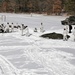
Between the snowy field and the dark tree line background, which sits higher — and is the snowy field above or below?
below

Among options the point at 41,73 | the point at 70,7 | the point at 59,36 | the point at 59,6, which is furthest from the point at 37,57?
Answer: the point at 59,6

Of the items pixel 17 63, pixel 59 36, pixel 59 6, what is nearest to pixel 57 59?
pixel 17 63

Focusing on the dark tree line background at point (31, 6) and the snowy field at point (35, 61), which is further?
the dark tree line background at point (31, 6)

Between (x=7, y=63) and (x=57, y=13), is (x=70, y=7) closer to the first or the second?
(x=57, y=13)

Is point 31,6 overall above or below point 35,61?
Answer: above

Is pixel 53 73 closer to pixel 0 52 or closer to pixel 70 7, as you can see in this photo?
pixel 0 52

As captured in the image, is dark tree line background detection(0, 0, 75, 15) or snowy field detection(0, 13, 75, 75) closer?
snowy field detection(0, 13, 75, 75)

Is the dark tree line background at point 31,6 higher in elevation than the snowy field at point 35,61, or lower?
higher

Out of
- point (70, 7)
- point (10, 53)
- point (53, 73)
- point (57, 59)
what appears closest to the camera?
point (53, 73)

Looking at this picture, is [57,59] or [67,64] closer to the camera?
[67,64]

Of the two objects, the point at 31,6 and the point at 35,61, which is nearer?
the point at 35,61

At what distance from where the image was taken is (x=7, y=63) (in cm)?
1361

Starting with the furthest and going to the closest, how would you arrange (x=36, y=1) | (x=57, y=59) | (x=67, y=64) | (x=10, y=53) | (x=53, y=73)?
(x=36, y=1), (x=10, y=53), (x=57, y=59), (x=67, y=64), (x=53, y=73)

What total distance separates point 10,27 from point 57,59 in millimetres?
17624
